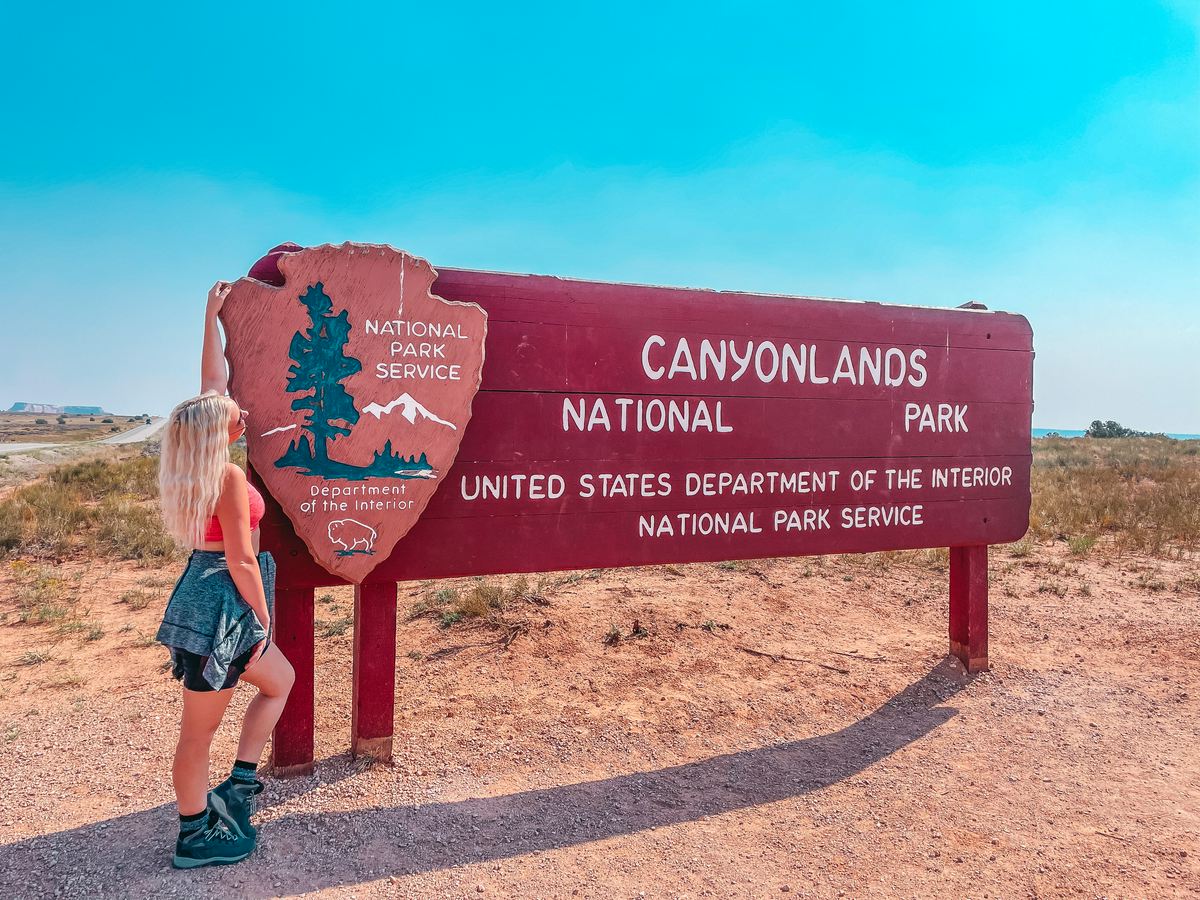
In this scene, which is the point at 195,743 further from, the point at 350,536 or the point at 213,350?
the point at 213,350

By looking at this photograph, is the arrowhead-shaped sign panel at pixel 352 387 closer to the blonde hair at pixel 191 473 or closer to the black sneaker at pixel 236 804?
the blonde hair at pixel 191 473

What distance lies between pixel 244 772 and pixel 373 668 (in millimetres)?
759

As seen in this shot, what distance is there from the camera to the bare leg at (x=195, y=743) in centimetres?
250

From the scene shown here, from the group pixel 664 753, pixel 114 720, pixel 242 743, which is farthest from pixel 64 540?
pixel 664 753

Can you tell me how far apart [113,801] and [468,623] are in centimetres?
292

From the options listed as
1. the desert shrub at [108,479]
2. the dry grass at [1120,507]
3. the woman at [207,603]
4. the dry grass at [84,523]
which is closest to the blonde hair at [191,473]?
the woman at [207,603]

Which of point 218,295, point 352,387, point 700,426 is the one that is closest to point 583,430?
point 700,426

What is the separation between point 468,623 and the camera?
5.85 meters

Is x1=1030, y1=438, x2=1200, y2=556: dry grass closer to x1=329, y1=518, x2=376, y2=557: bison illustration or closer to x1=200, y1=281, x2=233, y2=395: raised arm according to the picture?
x1=329, y1=518, x2=376, y2=557: bison illustration

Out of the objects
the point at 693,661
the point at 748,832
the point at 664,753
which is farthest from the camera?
the point at 693,661

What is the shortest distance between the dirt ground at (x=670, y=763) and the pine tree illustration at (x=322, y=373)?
162 cm

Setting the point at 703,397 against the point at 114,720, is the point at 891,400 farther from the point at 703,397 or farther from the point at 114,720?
the point at 114,720

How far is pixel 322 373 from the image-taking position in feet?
10.4

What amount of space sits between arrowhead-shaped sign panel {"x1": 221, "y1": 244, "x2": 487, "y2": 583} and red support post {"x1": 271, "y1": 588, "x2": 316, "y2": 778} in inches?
12.1
